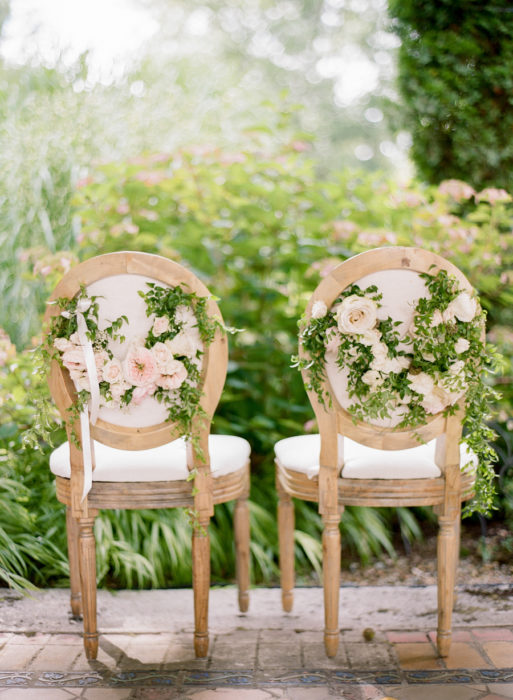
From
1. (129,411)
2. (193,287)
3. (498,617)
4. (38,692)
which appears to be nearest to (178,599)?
(38,692)

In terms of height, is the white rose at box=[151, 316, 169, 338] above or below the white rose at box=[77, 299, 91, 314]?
below

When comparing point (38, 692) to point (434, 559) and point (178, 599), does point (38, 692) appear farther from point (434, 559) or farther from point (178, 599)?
point (434, 559)

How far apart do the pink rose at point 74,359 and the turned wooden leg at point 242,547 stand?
2.61 ft

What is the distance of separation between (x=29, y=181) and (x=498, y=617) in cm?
302

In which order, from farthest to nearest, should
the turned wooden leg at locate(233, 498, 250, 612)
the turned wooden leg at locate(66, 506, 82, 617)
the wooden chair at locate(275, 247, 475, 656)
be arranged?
1. the turned wooden leg at locate(233, 498, 250, 612)
2. the turned wooden leg at locate(66, 506, 82, 617)
3. the wooden chair at locate(275, 247, 475, 656)

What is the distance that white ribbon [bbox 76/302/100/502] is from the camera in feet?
6.27

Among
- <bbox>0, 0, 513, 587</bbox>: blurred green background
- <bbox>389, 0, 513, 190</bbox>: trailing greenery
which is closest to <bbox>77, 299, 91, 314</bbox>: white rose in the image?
<bbox>0, 0, 513, 587</bbox>: blurred green background

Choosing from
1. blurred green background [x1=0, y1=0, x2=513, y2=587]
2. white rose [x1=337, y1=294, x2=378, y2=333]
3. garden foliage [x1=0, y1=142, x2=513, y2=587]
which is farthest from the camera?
garden foliage [x1=0, y1=142, x2=513, y2=587]

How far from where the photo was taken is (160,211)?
358 cm

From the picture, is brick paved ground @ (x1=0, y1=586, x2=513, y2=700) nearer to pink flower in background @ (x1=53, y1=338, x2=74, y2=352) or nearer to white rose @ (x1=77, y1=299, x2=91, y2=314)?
pink flower in background @ (x1=53, y1=338, x2=74, y2=352)

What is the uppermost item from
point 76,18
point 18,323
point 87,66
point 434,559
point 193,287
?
point 76,18

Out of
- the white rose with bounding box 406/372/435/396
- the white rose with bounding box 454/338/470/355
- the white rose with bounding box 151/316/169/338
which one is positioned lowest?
the white rose with bounding box 406/372/435/396

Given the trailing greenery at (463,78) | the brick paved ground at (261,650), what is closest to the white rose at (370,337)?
the brick paved ground at (261,650)

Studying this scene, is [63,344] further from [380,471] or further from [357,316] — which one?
[380,471]
